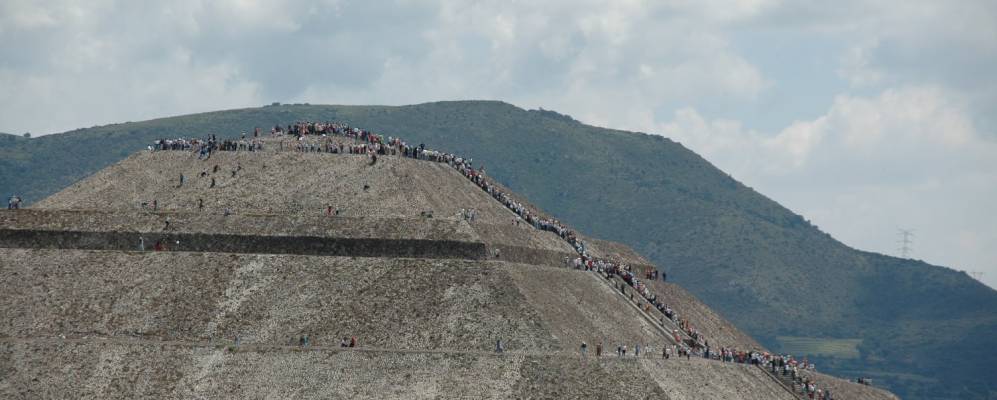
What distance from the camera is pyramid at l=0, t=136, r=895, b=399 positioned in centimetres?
10188

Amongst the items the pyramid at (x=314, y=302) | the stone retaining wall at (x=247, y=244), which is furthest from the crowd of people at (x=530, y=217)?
the stone retaining wall at (x=247, y=244)

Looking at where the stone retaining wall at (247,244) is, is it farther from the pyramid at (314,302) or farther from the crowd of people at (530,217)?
the crowd of people at (530,217)

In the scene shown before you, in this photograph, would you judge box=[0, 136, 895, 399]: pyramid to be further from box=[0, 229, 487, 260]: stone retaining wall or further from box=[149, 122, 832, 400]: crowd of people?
box=[149, 122, 832, 400]: crowd of people

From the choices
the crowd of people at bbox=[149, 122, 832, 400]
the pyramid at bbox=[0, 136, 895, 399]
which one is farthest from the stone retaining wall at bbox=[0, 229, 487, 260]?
the crowd of people at bbox=[149, 122, 832, 400]

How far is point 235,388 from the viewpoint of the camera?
101m

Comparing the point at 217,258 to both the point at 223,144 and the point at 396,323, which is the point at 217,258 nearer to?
the point at 396,323

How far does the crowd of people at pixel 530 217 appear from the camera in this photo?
122 m

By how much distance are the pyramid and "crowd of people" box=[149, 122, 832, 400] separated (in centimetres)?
A: 142

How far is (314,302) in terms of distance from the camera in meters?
110

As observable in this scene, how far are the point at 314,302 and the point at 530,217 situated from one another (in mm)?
27606

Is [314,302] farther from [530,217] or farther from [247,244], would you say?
[530,217]

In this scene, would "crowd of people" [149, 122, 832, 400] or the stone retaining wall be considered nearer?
the stone retaining wall

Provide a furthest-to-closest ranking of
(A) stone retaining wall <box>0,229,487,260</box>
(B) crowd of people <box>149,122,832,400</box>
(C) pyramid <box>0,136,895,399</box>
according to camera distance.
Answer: (B) crowd of people <box>149,122,832,400</box>
(A) stone retaining wall <box>0,229,487,260</box>
(C) pyramid <box>0,136,895,399</box>

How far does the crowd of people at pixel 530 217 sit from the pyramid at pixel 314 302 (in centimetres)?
142
